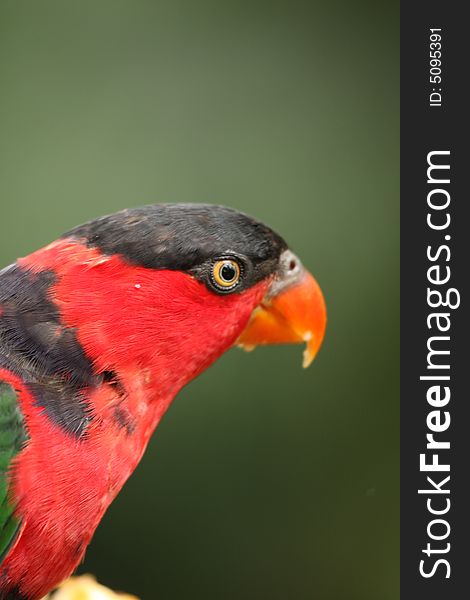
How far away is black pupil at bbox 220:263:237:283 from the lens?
230 centimetres

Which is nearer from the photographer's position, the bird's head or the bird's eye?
the bird's head

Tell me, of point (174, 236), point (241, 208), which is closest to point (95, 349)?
point (174, 236)

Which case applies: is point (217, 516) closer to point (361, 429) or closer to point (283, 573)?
point (283, 573)

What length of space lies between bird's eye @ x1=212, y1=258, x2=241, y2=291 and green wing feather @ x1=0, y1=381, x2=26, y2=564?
60 cm

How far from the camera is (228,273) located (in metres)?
2.32

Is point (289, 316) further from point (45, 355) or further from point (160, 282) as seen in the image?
point (45, 355)

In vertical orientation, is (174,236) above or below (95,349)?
above

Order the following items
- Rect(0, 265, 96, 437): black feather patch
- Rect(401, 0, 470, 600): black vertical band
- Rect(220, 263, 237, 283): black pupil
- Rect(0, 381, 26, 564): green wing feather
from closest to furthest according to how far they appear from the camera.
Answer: Rect(0, 381, 26, 564): green wing feather < Rect(0, 265, 96, 437): black feather patch < Rect(220, 263, 237, 283): black pupil < Rect(401, 0, 470, 600): black vertical band

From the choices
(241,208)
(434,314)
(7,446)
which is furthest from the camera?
(241,208)

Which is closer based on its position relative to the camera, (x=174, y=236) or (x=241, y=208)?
(x=174, y=236)

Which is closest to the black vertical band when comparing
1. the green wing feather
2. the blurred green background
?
the blurred green background

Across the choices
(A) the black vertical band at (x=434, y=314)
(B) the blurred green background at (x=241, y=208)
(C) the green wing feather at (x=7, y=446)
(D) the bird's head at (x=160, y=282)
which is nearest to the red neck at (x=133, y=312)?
(D) the bird's head at (x=160, y=282)

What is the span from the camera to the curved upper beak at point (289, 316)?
2.56 metres

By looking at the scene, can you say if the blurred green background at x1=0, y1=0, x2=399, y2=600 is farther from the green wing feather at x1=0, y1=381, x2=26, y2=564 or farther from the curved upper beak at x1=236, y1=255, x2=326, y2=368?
the green wing feather at x1=0, y1=381, x2=26, y2=564
